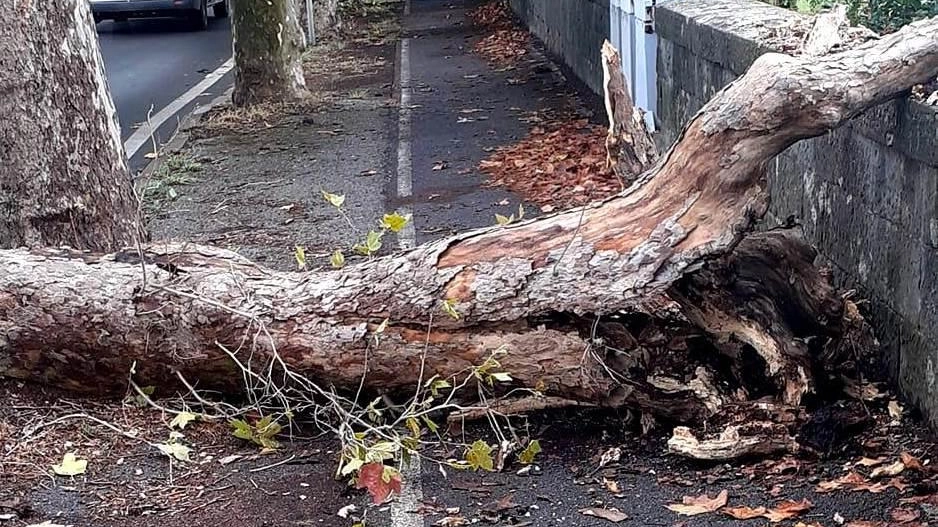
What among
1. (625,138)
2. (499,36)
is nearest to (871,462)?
(625,138)

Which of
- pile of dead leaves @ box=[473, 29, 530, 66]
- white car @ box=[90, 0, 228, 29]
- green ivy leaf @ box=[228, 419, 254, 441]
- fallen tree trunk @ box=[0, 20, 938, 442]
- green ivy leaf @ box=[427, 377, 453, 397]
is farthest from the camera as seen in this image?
white car @ box=[90, 0, 228, 29]

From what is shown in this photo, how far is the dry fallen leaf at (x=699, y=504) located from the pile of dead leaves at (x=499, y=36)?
13.8 metres

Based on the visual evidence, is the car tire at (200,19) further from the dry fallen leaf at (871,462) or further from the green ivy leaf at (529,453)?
the dry fallen leaf at (871,462)

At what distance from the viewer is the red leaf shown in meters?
4.05

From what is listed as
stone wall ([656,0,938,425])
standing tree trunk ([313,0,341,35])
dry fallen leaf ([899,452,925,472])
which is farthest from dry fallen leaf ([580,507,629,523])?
standing tree trunk ([313,0,341,35])

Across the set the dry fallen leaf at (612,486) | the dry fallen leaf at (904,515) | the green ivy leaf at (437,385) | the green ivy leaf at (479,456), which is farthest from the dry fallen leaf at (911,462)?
the green ivy leaf at (437,385)

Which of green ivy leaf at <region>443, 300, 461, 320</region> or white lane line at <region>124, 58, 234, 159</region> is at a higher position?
green ivy leaf at <region>443, 300, 461, 320</region>

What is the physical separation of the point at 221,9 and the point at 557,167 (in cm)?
1969

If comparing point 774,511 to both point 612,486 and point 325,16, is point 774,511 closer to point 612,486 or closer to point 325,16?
point 612,486

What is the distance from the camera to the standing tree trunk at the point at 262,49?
46.0ft

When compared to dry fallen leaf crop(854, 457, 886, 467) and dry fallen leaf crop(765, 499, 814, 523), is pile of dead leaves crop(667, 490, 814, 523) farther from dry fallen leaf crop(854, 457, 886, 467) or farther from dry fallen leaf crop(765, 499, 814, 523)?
dry fallen leaf crop(854, 457, 886, 467)

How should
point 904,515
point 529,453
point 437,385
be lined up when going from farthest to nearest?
point 437,385
point 529,453
point 904,515

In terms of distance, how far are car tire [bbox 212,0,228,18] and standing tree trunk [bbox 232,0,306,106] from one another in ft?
45.6

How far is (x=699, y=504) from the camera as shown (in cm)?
414
